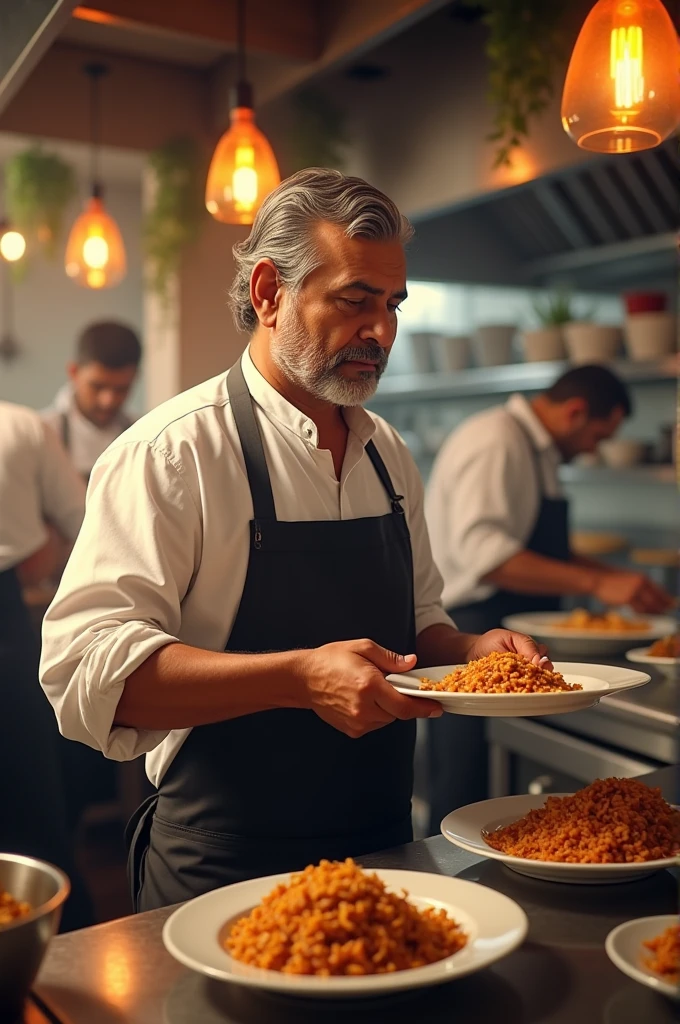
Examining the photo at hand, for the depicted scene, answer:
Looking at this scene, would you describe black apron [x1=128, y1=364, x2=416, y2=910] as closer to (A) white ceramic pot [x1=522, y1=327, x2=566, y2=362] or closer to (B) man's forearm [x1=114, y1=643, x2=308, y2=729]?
(B) man's forearm [x1=114, y1=643, x2=308, y2=729]

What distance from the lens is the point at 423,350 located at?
5.02 m

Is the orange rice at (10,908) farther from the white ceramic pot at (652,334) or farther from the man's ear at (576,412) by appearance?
the white ceramic pot at (652,334)

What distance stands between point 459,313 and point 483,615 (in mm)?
2463

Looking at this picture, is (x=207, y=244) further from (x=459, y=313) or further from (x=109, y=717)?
(x=109, y=717)

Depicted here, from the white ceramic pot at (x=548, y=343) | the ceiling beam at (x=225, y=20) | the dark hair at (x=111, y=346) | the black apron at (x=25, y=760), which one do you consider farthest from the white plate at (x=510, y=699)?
the ceiling beam at (x=225, y=20)

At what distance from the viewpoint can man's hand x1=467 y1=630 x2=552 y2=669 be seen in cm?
166

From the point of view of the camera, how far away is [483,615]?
11.2 feet

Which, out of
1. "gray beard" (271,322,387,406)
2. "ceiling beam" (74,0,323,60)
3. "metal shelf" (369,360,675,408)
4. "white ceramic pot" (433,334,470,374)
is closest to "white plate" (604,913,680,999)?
"gray beard" (271,322,387,406)

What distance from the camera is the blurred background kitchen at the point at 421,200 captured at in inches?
148

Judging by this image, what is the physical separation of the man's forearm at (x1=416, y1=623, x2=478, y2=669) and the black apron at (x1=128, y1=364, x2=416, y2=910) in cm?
17

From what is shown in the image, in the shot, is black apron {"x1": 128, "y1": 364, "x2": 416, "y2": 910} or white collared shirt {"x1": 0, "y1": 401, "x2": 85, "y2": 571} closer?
black apron {"x1": 128, "y1": 364, "x2": 416, "y2": 910}

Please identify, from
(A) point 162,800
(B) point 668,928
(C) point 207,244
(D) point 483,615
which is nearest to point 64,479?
(D) point 483,615

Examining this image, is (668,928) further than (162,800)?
No

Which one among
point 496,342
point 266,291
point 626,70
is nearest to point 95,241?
point 496,342
